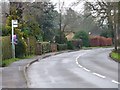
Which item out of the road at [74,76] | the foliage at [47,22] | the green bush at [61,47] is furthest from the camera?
the green bush at [61,47]

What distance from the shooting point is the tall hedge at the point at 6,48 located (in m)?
29.1

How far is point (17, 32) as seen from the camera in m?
36.6

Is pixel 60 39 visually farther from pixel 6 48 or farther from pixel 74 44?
pixel 6 48

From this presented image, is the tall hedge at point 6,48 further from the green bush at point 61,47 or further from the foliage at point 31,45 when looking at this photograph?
the green bush at point 61,47

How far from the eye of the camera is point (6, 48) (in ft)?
101

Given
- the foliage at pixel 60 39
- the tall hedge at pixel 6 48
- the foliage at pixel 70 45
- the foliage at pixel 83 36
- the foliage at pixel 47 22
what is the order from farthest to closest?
the foliage at pixel 83 36, the foliage at pixel 70 45, the foliage at pixel 60 39, the foliage at pixel 47 22, the tall hedge at pixel 6 48

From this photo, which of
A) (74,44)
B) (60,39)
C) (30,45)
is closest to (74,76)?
(30,45)

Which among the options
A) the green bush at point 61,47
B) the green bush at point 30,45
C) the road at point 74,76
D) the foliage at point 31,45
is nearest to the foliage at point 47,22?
the green bush at point 61,47

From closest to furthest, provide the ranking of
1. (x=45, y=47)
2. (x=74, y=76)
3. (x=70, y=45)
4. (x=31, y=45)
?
1. (x=74, y=76)
2. (x=31, y=45)
3. (x=45, y=47)
4. (x=70, y=45)

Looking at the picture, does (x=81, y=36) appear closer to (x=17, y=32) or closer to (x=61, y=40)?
(x=61, y=40)

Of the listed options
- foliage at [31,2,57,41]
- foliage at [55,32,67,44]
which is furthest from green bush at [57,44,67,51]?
foliage at [31,2,57,41]

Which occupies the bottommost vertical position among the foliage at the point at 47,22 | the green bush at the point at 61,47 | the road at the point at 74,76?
the green bush at the point at 61,47

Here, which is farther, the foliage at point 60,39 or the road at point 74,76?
the foliage at point 60,39

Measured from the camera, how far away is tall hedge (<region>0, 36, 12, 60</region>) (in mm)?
29087
